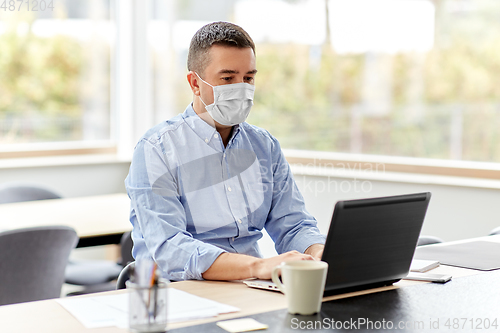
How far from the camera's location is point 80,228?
109 inches

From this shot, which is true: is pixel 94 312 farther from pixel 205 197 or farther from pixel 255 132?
pixel 255 132

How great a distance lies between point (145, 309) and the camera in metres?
1.01

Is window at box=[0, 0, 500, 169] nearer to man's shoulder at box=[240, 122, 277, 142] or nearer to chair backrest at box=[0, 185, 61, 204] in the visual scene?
chair backrest at box=[0, 185, 61, 204]

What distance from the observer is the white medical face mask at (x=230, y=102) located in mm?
1756

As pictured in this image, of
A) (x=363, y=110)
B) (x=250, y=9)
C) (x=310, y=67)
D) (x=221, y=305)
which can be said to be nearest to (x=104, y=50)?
(x=250, y=9)

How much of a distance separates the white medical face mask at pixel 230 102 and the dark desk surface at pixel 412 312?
2.41ft

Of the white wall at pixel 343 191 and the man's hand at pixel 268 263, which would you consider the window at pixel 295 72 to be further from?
the man's hand at pixel 268 263

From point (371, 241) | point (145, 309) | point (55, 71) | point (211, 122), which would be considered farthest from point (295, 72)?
point (145, 309)

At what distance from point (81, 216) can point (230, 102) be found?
1573 mm

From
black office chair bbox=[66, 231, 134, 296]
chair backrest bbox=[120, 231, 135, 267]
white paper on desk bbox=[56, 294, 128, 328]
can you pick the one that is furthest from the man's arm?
black office chair bbox=[66, 231, 134, 296]

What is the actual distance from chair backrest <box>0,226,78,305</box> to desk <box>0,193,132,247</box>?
30 cm

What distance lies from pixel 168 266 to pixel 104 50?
3.88 meters

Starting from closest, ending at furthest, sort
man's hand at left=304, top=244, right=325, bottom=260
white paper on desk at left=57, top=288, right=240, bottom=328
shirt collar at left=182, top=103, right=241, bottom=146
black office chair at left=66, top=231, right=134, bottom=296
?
white paper on desk at left=57, top=288, right=240, bottom=328, man's hand at left=304, top=244, right=325, bottom=260, shirt collar at left=182, top=103, right=241, bottom=146, black office chair at left=66, top=231, right=134, bottom=296

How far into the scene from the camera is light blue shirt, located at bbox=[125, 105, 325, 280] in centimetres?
154
